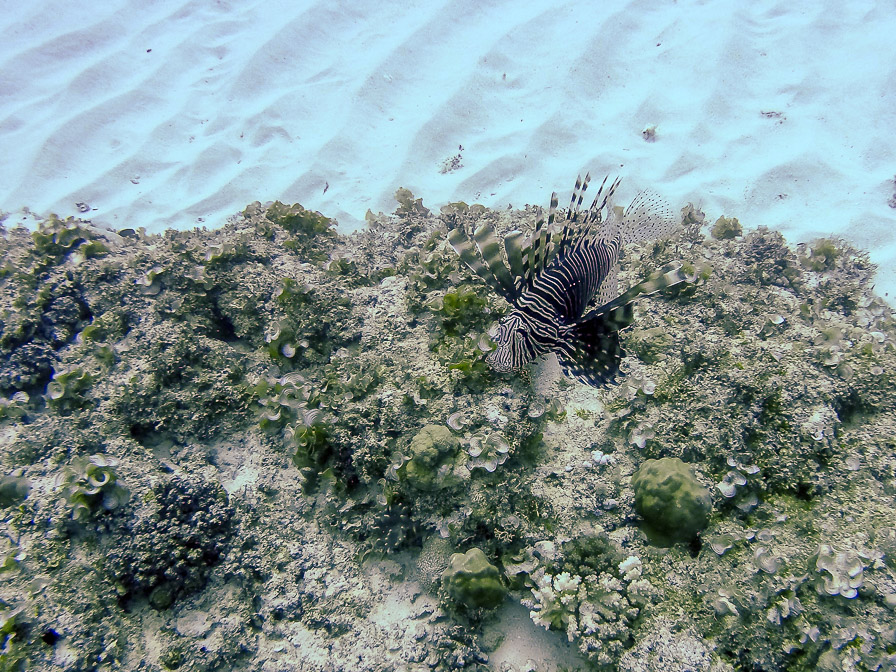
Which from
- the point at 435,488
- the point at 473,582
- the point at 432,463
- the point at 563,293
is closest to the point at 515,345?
the point at 563,293

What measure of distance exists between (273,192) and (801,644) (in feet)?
27.7

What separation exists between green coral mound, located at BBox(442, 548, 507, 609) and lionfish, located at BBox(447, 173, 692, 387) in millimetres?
1069

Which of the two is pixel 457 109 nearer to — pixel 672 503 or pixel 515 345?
pixel 515 345

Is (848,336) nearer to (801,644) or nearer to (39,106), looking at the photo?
(801,644)

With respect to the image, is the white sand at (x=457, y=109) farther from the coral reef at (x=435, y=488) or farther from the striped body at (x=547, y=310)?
the striped body at (x=547, y=310)

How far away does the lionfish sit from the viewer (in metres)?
2.52

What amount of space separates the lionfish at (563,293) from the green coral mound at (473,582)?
3.51ft

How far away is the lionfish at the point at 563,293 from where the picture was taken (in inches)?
99.1

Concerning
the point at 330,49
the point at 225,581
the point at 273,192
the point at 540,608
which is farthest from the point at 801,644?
the point at 330,49

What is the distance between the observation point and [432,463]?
8.59ft

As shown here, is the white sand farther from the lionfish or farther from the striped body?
the striped body

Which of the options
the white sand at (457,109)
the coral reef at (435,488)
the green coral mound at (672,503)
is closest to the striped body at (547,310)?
the coral reef at (435,488)

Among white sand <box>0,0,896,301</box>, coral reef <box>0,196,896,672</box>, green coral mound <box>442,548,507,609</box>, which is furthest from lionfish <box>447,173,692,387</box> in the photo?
white sand <box>0,0,896,301</box>

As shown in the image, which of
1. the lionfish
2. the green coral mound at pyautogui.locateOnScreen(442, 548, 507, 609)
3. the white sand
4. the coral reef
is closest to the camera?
the coral reef
